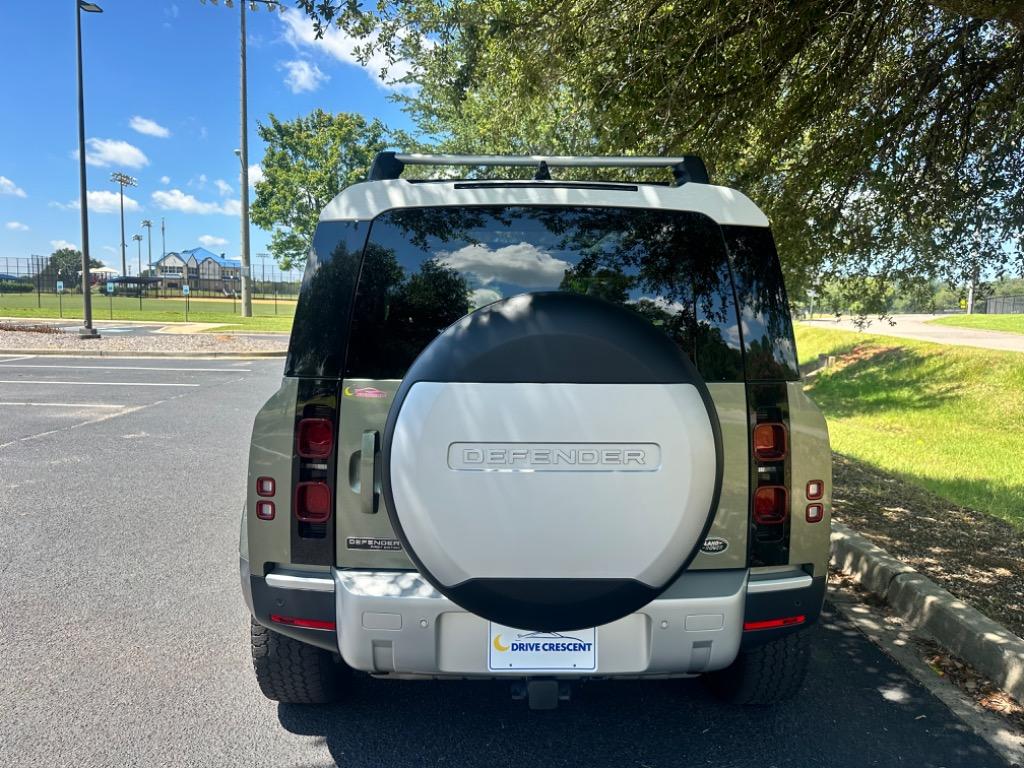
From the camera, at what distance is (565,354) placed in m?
2.11

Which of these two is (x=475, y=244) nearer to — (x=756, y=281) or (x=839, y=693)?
(x=756, y=281)

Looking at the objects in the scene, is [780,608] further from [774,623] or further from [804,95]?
[804,95]

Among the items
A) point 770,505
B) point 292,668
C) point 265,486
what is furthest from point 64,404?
point 770,505

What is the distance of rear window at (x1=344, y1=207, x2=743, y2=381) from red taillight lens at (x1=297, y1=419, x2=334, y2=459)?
0.19 metres

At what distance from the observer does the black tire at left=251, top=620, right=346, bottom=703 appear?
108 inches

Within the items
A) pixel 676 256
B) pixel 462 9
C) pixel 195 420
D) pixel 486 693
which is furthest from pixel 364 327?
pixel 195 420

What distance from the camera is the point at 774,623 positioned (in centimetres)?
247

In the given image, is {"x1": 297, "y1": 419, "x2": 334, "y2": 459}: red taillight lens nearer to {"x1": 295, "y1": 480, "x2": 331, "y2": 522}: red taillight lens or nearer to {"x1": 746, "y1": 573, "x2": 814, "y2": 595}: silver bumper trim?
{"x1": 295, "y1": 480, "x2": 331, "y2": 522}: red taillight lens

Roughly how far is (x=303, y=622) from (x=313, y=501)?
40cm

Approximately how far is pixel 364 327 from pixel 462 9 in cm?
510

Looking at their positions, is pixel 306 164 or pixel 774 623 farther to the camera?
pixel 306 164

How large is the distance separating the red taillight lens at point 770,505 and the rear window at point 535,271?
0.40 m

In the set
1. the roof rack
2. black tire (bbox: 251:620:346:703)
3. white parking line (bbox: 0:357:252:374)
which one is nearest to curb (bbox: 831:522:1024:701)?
the roof rack

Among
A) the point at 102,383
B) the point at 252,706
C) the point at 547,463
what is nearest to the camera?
the point at 547,463
